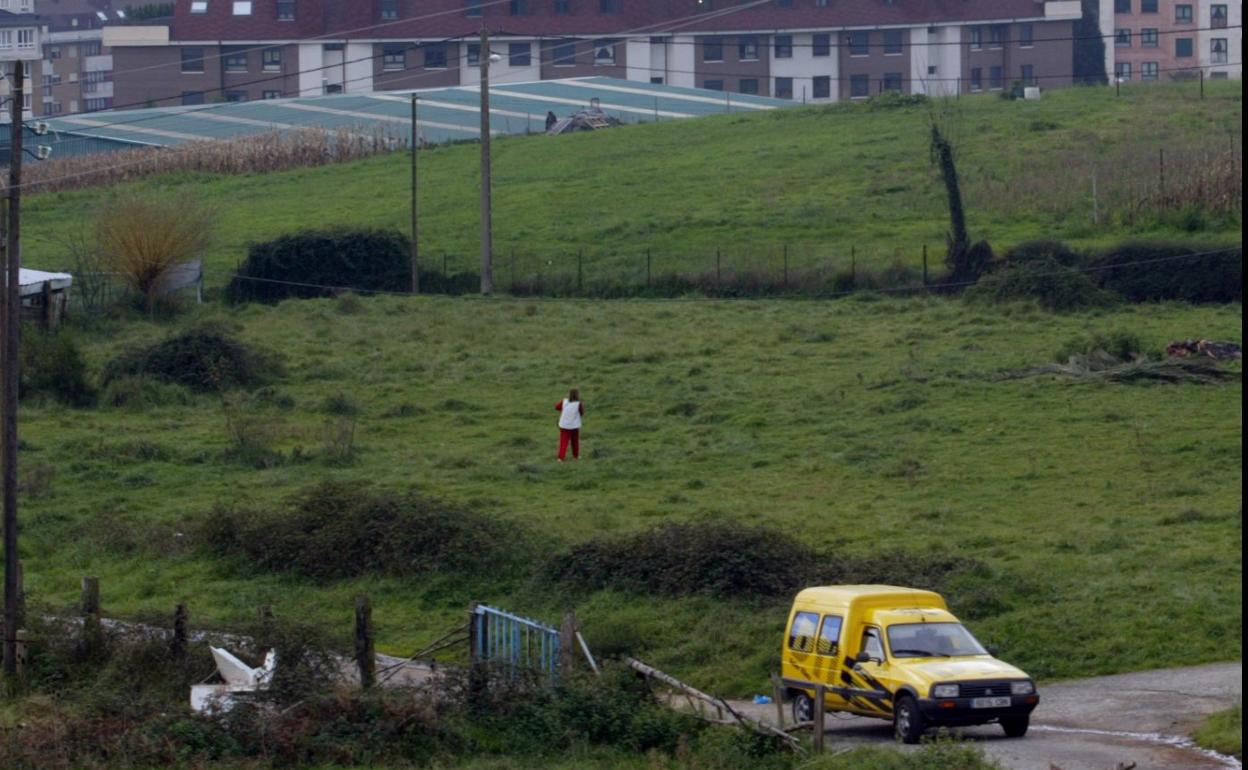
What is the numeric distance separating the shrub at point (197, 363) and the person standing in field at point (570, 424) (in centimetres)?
1114

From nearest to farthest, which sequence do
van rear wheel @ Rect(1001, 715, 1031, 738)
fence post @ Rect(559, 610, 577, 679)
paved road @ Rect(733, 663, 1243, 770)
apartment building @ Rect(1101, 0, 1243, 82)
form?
paved road @ Rect(733, 663, 1243, 770) → van rear wheel @ Rect(1001, 715, 1031, 738) → fence post @ Rect(559, 610, 577, 679) → apartment building @ Rect(1101, 0, 1243, 82)

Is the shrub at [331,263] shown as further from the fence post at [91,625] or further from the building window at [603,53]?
the building window at [603,53]

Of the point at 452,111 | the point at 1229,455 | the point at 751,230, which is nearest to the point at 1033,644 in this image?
the point at 1229,455

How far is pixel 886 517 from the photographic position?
87.0 feet

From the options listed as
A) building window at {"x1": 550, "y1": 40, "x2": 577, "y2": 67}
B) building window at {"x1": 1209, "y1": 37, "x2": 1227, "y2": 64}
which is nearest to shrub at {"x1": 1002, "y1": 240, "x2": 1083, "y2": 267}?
building window at {"x1": 550, "y1": 40, "x2": 577, "y2": 67}

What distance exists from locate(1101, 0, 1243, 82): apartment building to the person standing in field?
9701 centimetres

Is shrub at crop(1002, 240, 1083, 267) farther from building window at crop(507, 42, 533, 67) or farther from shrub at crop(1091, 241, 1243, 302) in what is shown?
building window at crop(507, 42, 533, 67)

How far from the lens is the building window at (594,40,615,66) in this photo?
108 metres

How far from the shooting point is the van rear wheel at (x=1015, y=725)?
16.2 meters

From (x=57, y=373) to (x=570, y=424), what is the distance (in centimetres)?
1436

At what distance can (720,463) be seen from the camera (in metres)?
31.3

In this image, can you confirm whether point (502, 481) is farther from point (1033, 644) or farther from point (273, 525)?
point (1033, 644)

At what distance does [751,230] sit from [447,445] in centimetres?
2384

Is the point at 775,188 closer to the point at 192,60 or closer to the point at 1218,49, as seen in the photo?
the point at 192,60
